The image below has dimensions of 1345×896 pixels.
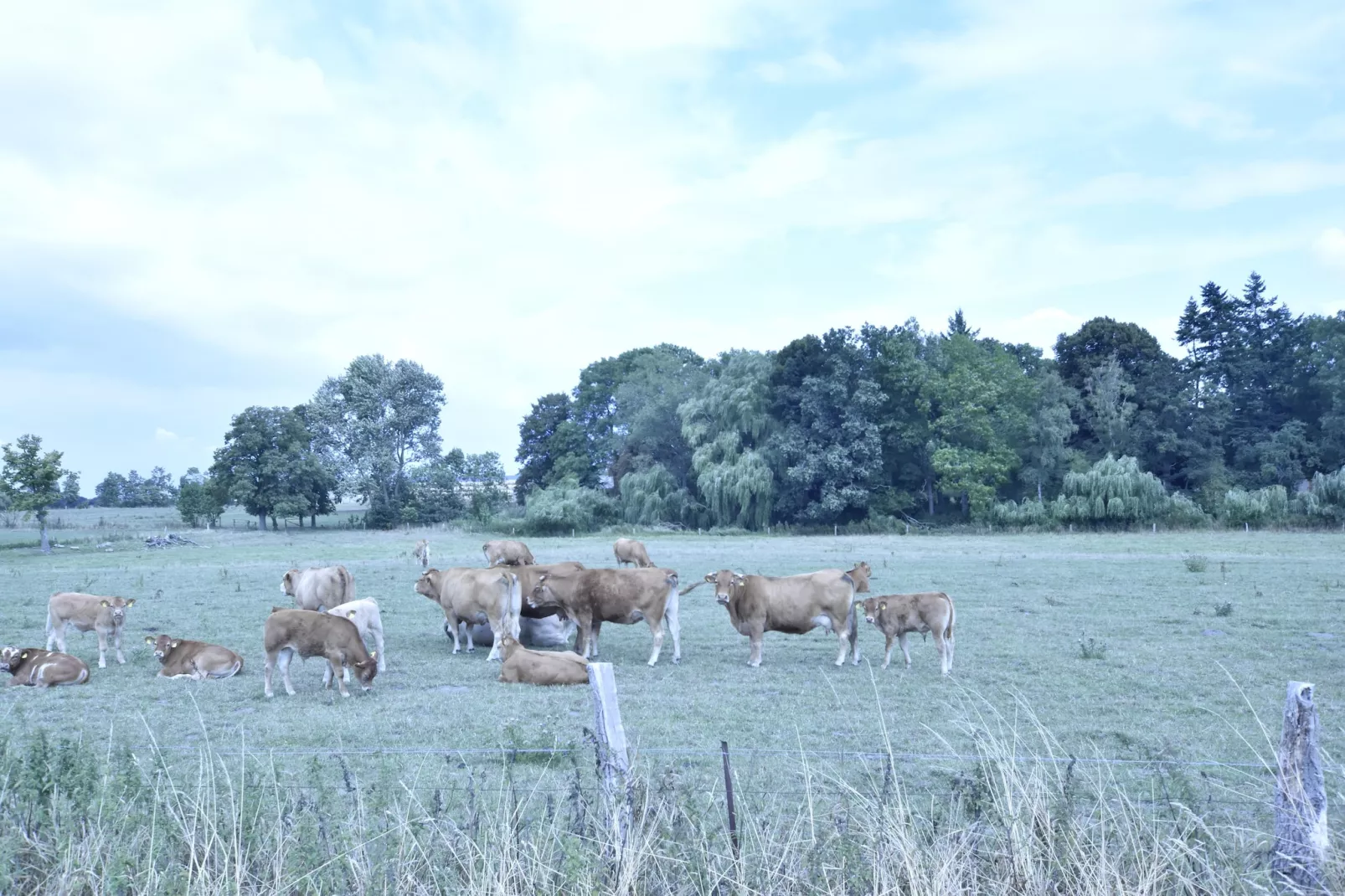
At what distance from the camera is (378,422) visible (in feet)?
217

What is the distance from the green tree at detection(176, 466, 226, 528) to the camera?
61.2 meters

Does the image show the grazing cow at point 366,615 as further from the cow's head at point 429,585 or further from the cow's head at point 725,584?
the cow's head at point 725,584

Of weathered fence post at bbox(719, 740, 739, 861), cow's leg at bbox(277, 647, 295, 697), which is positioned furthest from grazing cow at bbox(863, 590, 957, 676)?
weathered fence post at bbox(719, 740, 739, 861)

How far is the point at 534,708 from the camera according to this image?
31.5 ft

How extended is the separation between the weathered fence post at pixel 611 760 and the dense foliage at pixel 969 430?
152ft

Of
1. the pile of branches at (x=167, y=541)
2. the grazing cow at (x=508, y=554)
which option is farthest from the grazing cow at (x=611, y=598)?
the pile of branches at (x=167, y=541)

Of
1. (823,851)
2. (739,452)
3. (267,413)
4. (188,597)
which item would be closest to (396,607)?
(188,597)

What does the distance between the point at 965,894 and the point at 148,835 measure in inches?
158

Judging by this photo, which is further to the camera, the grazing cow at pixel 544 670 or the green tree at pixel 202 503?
the green tree at pixel 202 503

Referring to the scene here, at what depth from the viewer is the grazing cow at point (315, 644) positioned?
34.4 feet

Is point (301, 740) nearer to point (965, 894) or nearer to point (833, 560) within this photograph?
point (965, 894)

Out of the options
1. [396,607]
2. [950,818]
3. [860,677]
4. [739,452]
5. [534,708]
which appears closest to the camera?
[950,818]

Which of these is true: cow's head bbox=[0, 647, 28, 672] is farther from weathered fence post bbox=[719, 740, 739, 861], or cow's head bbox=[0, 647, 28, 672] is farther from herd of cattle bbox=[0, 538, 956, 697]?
weathered fence post bbox=[719, 740, 739, 861]

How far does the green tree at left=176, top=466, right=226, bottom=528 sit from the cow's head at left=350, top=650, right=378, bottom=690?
55884 millimetres
